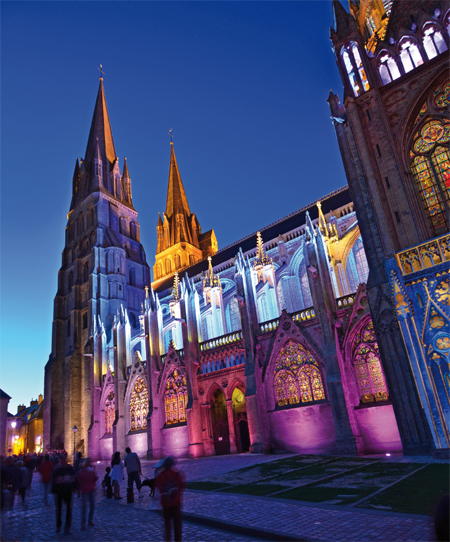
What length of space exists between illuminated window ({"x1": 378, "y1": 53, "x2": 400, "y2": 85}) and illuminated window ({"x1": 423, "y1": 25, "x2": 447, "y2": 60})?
1.17 m

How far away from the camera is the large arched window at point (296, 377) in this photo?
19334 mm

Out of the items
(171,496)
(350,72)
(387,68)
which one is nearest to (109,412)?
(350,72)

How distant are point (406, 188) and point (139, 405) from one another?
76.5 ft

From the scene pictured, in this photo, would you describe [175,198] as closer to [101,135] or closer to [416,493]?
[101,135]

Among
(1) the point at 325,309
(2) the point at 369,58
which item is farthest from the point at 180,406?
(2) the point at 369,58

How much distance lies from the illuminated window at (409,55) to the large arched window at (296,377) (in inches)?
526

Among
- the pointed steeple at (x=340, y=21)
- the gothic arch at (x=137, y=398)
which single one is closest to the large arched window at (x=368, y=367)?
the pointed steeple at (x=340, y=21)

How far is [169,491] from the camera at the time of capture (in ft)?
16.6

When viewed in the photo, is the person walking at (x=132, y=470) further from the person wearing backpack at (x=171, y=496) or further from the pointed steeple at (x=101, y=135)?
the pointed steeple at (x=101, y=135)

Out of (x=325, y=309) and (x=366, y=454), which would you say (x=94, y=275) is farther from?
(x=366, y=454)

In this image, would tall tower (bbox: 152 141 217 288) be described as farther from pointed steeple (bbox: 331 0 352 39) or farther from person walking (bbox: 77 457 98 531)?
person walking (bbox: 77 457 98 531)

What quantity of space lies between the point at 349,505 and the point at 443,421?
5236 millimetres

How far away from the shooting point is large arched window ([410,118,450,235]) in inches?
537

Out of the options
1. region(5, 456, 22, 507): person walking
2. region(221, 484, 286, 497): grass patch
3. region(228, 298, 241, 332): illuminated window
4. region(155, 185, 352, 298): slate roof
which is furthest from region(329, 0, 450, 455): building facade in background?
region(228, 298, 241, 332): illuminated window
